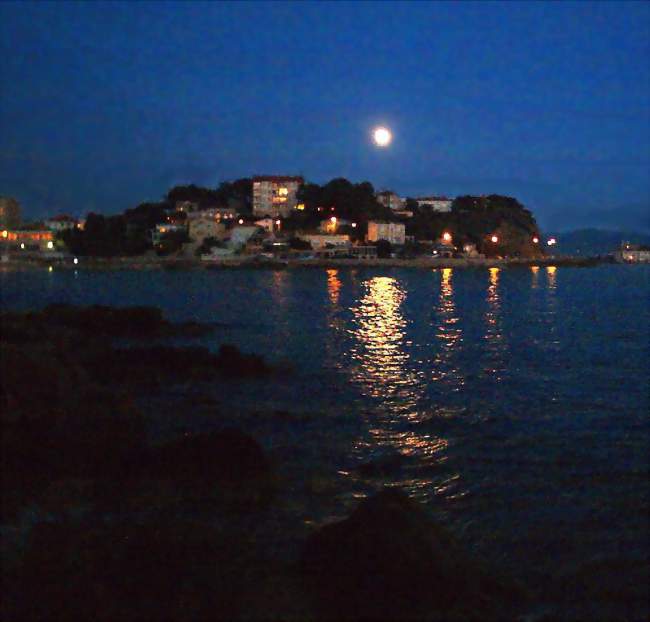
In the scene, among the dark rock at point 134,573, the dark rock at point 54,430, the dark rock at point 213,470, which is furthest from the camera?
the dark rock at point 54,430

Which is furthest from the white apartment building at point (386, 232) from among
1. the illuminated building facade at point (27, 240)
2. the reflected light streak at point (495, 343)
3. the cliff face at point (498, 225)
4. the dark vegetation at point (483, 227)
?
the reflected light streak at point (495, 343)

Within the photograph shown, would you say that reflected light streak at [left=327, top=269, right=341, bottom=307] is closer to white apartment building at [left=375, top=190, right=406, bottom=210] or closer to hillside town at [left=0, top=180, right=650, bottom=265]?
hillside town at [left=0, top=180, right=650, bottom=265]

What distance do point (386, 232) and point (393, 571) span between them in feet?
328

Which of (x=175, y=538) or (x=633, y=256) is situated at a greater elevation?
(x=633, y=256)

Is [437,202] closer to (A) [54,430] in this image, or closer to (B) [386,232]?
(B) [386,232]

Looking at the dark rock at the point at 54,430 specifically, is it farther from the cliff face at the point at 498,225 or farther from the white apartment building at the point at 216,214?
the cliff face at the point at 498,225

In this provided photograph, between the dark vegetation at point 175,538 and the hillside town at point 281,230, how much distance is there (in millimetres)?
83033

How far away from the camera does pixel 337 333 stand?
96.7 feet

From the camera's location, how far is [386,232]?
105 meters

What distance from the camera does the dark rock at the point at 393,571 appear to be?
6.57m

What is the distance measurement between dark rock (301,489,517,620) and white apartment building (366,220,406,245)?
98.0 meters

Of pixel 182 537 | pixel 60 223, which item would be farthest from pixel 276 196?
pixel 182 537

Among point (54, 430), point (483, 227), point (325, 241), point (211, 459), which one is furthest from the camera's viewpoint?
point (483, 227)

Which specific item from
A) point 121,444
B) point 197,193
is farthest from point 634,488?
point 197,193
